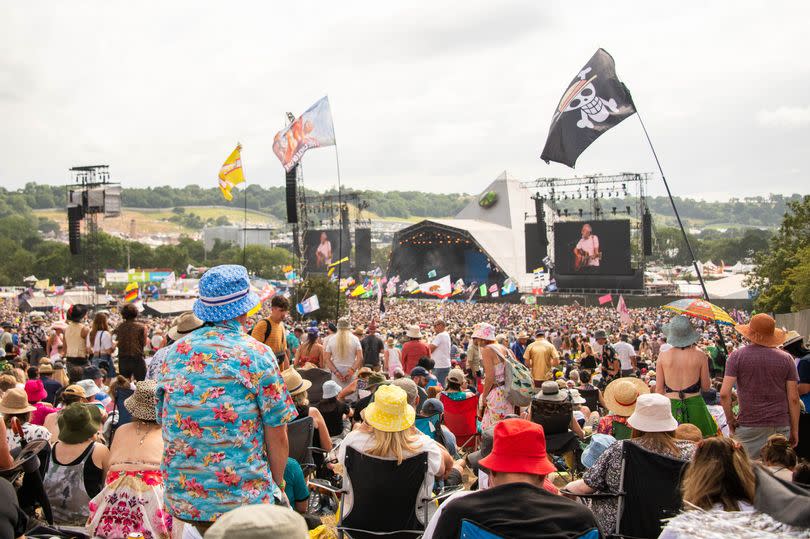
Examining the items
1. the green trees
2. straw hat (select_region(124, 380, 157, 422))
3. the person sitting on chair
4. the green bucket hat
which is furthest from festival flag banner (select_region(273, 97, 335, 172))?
the green trees

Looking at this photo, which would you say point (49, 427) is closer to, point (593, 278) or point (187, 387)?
point (187, 387)

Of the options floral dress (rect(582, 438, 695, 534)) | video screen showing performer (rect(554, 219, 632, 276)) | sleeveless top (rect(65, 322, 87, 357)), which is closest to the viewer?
floral dress (rect(582, 438, 695, 534))

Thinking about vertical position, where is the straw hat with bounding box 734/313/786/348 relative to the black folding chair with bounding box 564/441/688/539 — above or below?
above

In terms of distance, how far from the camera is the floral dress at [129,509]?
392 cm

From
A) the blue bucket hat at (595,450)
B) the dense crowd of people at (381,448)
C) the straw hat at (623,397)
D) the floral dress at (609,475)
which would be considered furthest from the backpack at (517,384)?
the floral dress at (609,475)

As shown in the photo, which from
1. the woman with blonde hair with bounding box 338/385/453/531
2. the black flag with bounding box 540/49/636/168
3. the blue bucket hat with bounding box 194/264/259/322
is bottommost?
the woman with blonde hair with bounding box 338/385/453/531

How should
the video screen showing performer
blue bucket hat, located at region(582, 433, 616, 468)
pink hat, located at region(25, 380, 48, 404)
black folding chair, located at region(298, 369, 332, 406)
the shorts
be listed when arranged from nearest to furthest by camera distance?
blue bucket hat, located at region(582, 433, 616, 468) < pink hat, located at region(25, 380, 48, 404) < black folding chair, located at region(298, 369, 332, 406) < the shorts < the video screen showing performer

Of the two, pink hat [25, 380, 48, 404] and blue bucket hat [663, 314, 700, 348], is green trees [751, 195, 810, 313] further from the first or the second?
pink hat [25, 380, 48, 404]

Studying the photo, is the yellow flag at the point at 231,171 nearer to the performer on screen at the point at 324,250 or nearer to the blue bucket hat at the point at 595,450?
the blue bucket hat at the point at 595,450

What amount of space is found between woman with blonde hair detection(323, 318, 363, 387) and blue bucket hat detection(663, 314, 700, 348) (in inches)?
142

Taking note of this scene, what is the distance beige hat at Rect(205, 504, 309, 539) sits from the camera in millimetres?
1923

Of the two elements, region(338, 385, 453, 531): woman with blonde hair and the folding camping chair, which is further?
the folding camping chair

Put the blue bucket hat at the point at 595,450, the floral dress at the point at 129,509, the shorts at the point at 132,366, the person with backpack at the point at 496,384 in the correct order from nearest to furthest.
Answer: the floral dress at the point at 129,509 < the blue bucket hat at the point at 595,450 < the person with backpack at the point at 496,384 < the shorts at the point at 132,366

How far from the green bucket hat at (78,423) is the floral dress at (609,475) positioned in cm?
268
